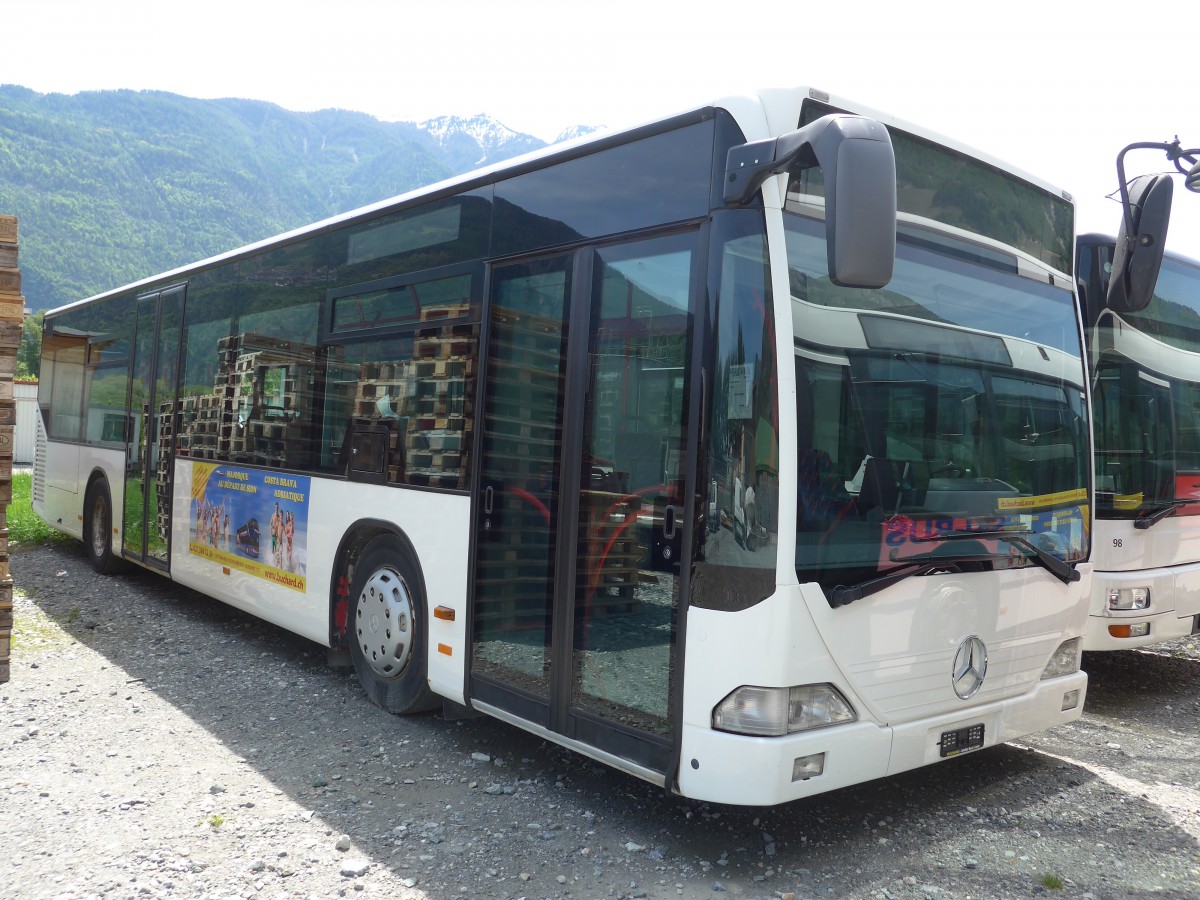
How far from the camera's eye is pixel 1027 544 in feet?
13.9

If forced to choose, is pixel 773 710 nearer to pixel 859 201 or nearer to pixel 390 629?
pixel 859 201

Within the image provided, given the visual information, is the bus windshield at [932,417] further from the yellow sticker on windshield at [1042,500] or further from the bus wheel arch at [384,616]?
the bus wheel arch at [384,616]


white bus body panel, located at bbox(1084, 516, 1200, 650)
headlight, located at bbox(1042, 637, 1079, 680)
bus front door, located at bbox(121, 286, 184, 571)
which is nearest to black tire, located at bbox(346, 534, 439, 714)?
headlight, located at bbox(1042, 637, 1079, 680)

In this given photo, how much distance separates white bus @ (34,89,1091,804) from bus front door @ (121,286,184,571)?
3.65 m

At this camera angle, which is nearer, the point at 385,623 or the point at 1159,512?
the point at 385,623

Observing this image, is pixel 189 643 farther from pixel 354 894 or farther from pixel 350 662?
pixel 354 894

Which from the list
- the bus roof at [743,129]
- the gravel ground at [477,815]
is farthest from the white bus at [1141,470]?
the bus roof at [743,129]

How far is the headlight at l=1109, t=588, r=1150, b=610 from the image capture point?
20.7 ft

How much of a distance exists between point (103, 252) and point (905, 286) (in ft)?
462

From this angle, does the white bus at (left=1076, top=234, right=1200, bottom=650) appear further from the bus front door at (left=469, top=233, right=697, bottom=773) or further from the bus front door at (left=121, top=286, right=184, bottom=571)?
the bus front door at (left=121, top=286, right=184, bottom=571)

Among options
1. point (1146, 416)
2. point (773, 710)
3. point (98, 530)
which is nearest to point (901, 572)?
point (773, 710)

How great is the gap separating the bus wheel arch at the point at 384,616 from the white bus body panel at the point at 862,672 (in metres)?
2.17

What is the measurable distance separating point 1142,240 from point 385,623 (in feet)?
14.7

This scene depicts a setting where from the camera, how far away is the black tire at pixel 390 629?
5.39 m
